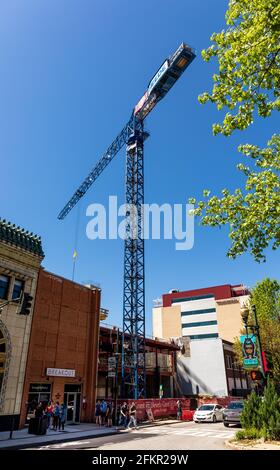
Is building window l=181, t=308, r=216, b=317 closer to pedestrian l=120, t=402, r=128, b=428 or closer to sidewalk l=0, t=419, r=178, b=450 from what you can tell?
pedestrian l=120, t=402, r=128, b=428

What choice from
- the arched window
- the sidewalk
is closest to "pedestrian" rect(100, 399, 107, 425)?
the sidewalk

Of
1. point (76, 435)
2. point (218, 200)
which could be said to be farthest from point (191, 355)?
point (218, 200)

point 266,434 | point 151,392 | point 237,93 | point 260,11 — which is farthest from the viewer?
point 151,392

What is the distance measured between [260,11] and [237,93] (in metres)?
2.34

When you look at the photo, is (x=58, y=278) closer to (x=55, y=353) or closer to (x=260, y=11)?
(x=55, y=353)

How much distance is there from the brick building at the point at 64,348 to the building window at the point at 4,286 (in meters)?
2.84

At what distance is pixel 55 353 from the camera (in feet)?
83.8

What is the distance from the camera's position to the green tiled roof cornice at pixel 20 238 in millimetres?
22331

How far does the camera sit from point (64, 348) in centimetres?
2645

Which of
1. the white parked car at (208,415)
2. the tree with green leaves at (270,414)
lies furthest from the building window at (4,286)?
the white parked car at (208,415)

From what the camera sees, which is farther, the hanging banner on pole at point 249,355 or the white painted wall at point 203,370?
the white painted wall at point 203,370

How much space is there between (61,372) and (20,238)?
1050cm

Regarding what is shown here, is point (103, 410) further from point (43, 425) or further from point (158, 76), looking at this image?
point (158, 76)

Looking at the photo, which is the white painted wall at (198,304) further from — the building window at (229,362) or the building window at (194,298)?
the building window at (229,362)
